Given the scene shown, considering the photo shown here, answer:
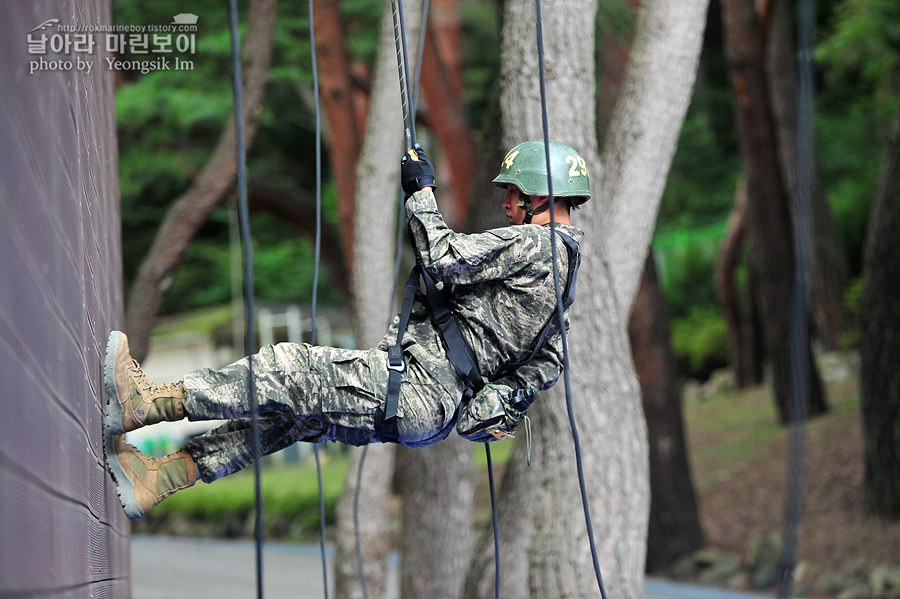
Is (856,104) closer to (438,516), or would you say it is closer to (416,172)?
(438,516)

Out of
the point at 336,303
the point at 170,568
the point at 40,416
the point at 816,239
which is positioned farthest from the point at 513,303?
the point at 336,303

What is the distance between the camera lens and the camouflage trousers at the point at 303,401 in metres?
4.32

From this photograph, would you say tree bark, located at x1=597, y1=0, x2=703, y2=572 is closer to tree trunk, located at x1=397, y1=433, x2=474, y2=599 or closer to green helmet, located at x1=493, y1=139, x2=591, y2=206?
tree trunk, located at x1=397, y1=433, x2=474, y2=599

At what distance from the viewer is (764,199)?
1583 cm

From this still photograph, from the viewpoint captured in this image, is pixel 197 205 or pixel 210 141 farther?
pixel 210 141

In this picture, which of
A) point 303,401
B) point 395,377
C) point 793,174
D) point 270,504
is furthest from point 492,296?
point 270,504

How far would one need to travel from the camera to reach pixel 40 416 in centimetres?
269

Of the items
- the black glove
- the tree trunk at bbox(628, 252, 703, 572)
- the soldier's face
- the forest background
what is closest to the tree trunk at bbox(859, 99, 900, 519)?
the tree trunk at bbox(628, 252, 703, 572)

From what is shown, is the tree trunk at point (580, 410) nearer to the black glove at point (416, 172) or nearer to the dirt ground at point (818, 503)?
the black glove at point (416, 172)

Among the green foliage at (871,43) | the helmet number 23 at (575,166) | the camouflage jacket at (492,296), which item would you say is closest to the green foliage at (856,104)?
the green foliage at (871,43)

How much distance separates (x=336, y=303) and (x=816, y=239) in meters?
15.7

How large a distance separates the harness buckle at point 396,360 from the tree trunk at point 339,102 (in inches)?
294

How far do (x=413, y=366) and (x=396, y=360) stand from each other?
0.13 m

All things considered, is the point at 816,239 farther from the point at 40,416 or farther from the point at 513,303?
the point at 40,416
